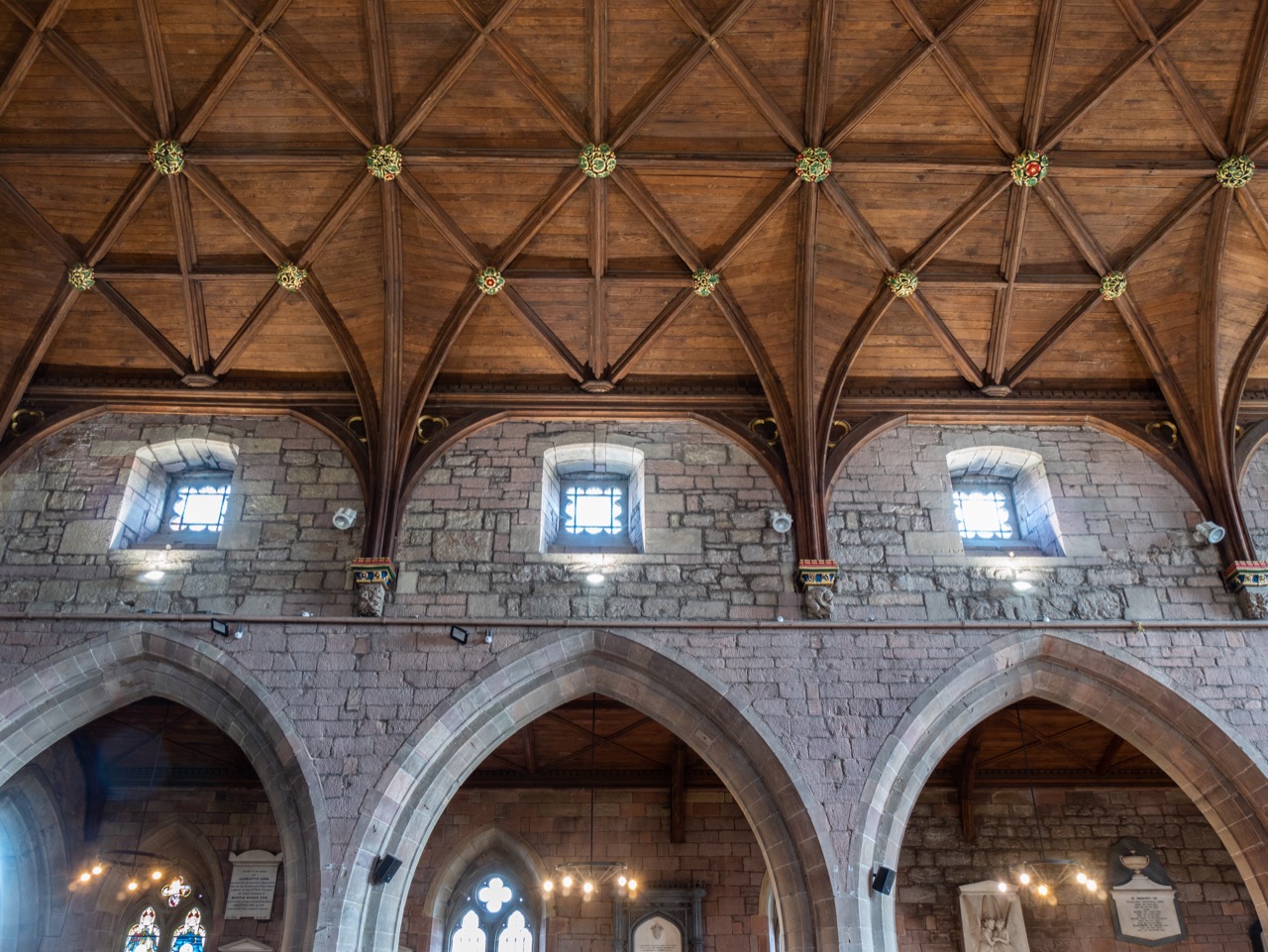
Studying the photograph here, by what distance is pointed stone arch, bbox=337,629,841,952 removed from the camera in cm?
866

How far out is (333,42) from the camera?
9062mm

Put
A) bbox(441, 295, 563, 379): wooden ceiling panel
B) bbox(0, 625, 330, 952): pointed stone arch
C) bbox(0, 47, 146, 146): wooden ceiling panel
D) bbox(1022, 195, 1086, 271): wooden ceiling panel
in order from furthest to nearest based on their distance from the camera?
bbox(441, 295, 563, 379): wooden ceiling panel, bbox(1022, 195, 1086, 271): wooden ceiling panel, bbox(0, 47, 146, 146): wooden ceiling panel, bbox(0, 625, 330, 952): pointed stone arch

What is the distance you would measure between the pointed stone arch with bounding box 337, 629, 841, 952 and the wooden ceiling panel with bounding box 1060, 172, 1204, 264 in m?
6.45

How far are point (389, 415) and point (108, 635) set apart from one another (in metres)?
3.66

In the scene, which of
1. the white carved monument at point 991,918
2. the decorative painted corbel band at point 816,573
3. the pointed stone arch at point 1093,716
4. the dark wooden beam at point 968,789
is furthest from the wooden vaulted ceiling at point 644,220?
the white carved monument at point 991,918

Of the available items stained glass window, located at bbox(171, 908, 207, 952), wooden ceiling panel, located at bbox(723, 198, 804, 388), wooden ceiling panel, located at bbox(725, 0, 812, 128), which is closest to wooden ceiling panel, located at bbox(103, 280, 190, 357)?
wooden ceiling panel, located at bbox(723, 198, 804, 388)

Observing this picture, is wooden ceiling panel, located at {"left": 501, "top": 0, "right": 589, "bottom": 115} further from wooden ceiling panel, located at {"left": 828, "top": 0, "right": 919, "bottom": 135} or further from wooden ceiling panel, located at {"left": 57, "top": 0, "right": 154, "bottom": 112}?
wooden ceiling panel, located at {"left": 57, "top": 0, "right": 154, "bottom": 112}

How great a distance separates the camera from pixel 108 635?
31.7 ft

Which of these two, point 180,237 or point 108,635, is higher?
point 180,237

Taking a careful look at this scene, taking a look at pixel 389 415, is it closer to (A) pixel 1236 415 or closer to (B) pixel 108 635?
(B) pixel 108 635

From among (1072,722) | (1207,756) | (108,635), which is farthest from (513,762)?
(1207,756)

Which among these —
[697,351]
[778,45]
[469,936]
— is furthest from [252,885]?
[778,45]

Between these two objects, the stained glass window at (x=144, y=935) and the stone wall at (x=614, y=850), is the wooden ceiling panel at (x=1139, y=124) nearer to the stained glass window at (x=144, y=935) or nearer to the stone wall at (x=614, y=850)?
the stone wall at (x=614, y=850)

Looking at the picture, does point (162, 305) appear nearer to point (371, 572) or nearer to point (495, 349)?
point (495, 349)
